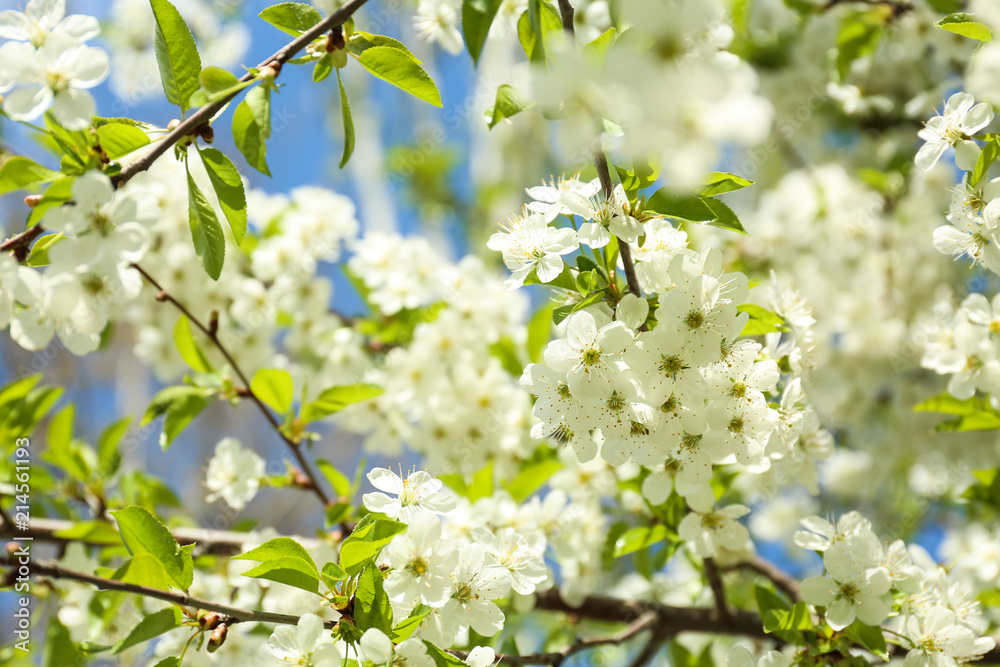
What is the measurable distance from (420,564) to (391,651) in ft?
0.56

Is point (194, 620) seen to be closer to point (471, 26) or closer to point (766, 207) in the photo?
point (471, 26)

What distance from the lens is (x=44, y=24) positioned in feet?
3.54

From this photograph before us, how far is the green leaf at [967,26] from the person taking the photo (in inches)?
43.8

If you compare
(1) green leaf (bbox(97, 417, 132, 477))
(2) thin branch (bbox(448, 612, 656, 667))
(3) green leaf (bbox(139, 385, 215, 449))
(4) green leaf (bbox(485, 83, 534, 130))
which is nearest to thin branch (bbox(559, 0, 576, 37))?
(4) green leaf (bbox(485, 83, 534, 130))

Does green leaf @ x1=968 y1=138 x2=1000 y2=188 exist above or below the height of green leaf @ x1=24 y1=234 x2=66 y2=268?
below

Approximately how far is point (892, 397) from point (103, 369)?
829 centimetres

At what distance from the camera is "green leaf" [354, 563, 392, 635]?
3.53 ft

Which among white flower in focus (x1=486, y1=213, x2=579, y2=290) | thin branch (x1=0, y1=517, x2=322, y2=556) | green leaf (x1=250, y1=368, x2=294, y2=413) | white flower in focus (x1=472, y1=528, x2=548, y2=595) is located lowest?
thin branch (x1=0, y1=517, x2=322, y2=556)

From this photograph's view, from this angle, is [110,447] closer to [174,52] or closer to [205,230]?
[205,230]

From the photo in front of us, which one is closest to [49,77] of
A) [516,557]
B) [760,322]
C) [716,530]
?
[516,557]

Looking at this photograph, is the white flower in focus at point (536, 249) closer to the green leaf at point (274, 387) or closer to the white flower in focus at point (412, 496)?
the white flower in focus at point (412, 496)

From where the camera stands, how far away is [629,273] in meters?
1.10

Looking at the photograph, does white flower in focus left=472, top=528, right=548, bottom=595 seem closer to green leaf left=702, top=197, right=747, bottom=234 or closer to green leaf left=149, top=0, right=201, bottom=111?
green leaf left=702, top=197, right=747, bottom=234

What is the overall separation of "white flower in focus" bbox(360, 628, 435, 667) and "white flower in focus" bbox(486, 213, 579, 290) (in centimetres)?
58
